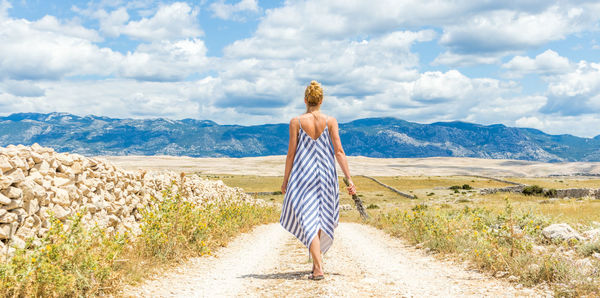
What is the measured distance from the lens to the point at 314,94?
8227 millimetres

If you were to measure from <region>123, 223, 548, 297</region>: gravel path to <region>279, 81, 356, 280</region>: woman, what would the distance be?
2.80ft

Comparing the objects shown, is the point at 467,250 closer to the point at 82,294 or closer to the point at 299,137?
the point at 299,137

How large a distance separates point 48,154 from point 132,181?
443 centimetres

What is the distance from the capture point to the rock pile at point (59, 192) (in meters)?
8.39

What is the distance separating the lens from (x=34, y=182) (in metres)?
9.45

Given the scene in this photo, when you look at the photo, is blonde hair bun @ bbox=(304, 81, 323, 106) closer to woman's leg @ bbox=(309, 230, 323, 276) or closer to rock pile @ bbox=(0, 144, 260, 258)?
woman's leg @ bbox=(309, 230, 323, 276)

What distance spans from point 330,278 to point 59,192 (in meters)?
6.64

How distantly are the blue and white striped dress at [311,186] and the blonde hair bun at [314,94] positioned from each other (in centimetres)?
54

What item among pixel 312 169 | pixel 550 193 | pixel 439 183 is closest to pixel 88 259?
pixel 312 169

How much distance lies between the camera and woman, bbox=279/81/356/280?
812cm

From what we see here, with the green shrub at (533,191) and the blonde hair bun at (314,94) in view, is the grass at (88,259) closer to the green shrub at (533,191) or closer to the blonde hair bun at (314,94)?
the blonde hair bun at (314,94)

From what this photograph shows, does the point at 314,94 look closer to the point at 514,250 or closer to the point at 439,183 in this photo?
the point at 514,250

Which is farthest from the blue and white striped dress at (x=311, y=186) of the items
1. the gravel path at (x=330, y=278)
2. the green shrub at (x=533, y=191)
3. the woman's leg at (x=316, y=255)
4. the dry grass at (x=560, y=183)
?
the dry grass at (x=560, y=183)

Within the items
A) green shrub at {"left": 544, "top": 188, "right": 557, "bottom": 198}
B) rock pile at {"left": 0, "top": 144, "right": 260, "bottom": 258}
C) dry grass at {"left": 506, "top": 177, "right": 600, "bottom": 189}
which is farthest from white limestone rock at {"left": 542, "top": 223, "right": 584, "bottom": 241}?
dry grass at {"left": 506, "top": 177, "right": 600, "bottom": 189}
